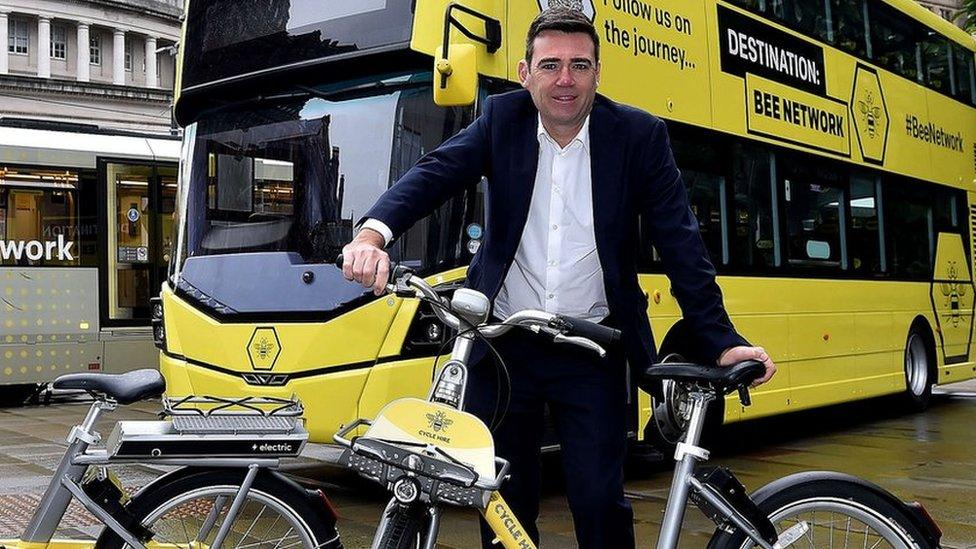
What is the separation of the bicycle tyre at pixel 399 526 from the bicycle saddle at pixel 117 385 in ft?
3.71

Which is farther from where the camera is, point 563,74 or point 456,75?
point 456,75

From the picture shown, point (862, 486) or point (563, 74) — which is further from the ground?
point (563, 74)

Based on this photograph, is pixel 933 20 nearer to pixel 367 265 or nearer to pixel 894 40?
pixel 894 40

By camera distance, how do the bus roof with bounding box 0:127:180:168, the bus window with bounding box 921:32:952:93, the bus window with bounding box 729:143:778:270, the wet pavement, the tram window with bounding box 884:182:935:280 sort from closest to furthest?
the wet pavement, the bus window with bounding box 729:143:778:270, the tram window with bounding box 884:182:935:280, the bus window with bounding box 921:32:952:93, the bus roof with bounding box 0:127:180:168

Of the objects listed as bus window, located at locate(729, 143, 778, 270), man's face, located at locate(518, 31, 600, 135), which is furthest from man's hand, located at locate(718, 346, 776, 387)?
bus window, located at locate(729, 143, 778, 270)

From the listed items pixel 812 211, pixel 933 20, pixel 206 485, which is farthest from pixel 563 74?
pixel 933 20

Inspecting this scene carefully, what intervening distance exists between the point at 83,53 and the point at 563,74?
6781 cm

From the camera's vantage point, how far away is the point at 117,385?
3377 millimetres

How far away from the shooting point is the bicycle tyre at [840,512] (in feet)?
9.33

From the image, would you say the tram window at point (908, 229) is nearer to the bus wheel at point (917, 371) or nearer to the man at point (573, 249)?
the bus wheel at point (917, 371)

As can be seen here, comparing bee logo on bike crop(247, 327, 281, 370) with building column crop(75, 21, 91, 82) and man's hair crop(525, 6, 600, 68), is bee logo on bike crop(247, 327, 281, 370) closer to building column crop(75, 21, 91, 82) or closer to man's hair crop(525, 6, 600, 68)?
man's hair crop(525, 6, 600, 68)

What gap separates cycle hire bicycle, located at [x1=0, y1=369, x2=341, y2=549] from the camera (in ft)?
Answer: 10.1

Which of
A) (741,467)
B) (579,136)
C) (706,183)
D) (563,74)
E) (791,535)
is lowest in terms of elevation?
(741,467)

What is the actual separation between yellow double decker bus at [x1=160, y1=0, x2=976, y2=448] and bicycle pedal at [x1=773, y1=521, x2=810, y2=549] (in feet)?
1.90
